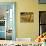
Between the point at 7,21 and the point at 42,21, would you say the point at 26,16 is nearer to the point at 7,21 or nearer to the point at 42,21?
the point at 42,21

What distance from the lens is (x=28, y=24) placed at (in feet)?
15.1

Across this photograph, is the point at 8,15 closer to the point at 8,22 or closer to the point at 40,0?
the point at 8,22

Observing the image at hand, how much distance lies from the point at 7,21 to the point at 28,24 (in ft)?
2.42

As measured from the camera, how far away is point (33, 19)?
15.0 feet

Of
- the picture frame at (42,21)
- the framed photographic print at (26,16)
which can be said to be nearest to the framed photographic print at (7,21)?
the framed photographic print at (26,16)

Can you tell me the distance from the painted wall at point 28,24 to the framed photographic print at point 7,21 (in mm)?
181

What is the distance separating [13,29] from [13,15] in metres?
0.48

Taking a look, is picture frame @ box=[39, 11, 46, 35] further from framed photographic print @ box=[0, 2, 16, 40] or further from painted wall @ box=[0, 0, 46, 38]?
framed photographic print @ box=[0, 2, 16, 40]

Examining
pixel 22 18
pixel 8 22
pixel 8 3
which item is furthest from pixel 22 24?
pixel 8 3

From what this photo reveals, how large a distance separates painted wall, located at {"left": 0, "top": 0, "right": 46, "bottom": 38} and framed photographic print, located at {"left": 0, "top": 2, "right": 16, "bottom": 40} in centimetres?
18

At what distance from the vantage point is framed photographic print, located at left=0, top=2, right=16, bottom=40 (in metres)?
4.66

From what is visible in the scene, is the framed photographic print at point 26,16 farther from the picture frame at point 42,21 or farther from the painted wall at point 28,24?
the picture frame at point 42,21


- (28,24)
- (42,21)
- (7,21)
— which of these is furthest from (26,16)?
(7,21)

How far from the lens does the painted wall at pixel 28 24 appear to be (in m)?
4.56
